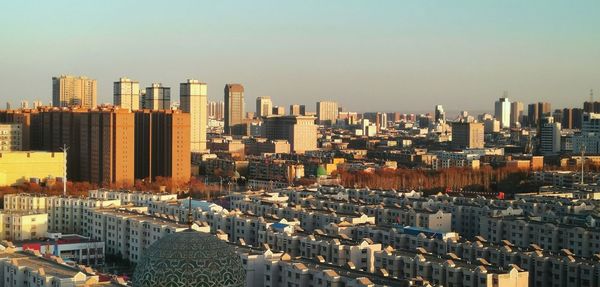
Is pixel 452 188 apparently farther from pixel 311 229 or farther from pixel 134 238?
pixel 134 238

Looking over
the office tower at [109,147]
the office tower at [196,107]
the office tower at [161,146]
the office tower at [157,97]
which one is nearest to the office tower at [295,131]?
the office tower at [196,107]

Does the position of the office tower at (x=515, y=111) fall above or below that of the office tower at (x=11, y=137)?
above

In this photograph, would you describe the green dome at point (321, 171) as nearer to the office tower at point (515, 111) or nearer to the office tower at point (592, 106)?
the office tower at point (592, 106)

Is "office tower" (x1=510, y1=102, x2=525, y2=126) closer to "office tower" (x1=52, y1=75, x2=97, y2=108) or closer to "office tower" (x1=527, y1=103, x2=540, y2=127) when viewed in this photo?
"office tower" (x1=527, y1=103, x2=540, y2=127)

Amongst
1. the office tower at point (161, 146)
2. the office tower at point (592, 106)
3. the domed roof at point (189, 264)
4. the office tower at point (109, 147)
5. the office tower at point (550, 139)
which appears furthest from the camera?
the office tower at point (592, 106)

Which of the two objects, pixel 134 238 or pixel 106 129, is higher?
pixel 106 129

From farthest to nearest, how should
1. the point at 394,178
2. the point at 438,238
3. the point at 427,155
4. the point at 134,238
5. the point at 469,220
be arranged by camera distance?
1. the point at 427,155
2. the point at 394,178
3. the point at 469,220
4. the point at 134,238
5. the point at 438,238

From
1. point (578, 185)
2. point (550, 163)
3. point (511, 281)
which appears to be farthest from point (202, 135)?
point (511, 281)
